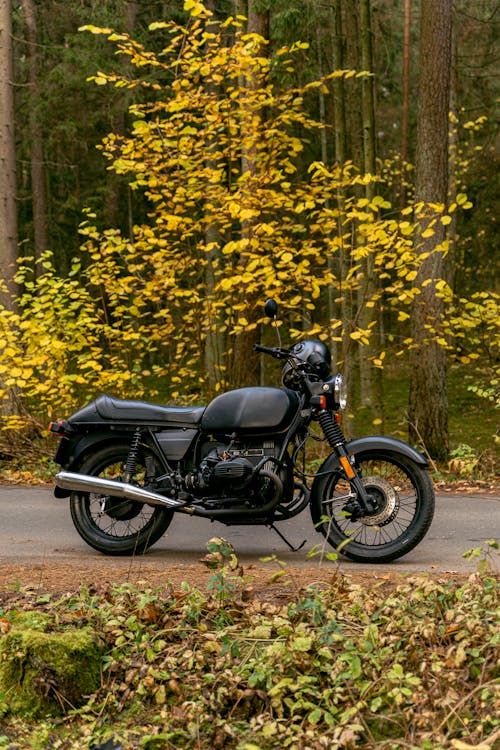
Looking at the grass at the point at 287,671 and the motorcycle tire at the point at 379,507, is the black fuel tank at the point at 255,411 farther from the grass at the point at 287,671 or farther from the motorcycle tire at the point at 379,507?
the grass at the point at 287,671

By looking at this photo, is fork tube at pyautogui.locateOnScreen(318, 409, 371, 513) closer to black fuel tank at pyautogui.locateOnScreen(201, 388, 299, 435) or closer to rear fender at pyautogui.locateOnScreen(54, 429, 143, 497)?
black fuel tank at pyautogui.locateOnScreen(201, 388, 299, 435)

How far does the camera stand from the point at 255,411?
6293 mm

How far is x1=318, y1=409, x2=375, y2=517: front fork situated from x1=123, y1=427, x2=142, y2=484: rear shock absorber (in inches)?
52.0

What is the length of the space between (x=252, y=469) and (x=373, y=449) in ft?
2.69

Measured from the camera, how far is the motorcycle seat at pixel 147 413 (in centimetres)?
656

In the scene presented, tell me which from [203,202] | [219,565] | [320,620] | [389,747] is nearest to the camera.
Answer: [389,747]

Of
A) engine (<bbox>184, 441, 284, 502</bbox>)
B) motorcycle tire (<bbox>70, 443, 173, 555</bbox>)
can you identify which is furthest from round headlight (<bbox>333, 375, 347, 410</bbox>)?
motorcycle tire (<bbox>70, 443, 173, 555</bbox>)

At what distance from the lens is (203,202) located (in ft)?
36.0

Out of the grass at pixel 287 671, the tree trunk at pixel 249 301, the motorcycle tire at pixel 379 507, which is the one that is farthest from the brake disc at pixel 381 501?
the tree trunk at pixel 249 301

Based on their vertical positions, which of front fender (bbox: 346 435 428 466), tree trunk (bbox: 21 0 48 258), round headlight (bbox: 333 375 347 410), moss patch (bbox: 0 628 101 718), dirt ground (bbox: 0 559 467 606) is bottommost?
moss patch (bbox: 0 628 101 718)

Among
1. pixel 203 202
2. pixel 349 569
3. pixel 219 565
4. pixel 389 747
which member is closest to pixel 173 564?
pixel 219 565

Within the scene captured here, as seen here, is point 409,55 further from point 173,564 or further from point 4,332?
point 173,564

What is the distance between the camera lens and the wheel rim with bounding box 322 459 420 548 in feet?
20.2

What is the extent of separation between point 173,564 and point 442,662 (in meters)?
2.48
